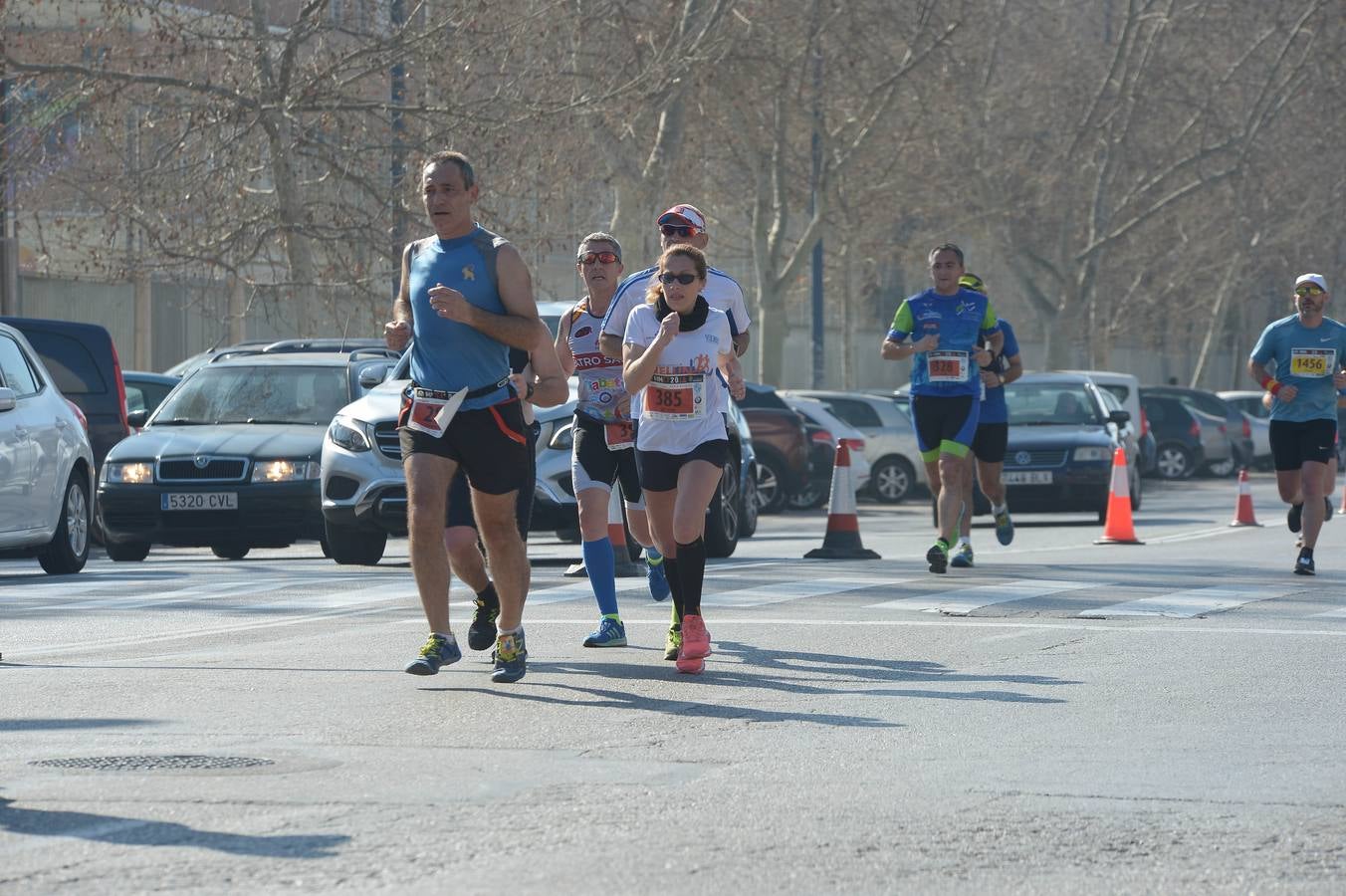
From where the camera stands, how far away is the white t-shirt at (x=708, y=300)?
33.5ft

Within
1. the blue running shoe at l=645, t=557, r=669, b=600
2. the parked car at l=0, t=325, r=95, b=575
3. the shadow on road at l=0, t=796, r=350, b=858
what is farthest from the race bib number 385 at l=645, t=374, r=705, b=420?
the parked car at l=0, t=325, r=95, b=575

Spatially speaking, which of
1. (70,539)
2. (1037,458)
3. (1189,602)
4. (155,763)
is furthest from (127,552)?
(155,763)

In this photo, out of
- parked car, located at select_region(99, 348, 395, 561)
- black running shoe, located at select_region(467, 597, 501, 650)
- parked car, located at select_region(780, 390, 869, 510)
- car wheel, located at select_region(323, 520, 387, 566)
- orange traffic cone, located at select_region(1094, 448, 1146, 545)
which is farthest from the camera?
parked car, located at select_region(780, 390, 869, 510)

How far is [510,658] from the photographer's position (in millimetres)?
8953

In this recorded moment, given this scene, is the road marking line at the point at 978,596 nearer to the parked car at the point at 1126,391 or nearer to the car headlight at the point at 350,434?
the car headlight at the point at 350,434

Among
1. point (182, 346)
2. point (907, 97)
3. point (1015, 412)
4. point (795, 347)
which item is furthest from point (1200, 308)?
point (1015, 412)

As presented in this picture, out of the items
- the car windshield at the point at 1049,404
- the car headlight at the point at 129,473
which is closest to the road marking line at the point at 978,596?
the car headlight at the point at 129,473

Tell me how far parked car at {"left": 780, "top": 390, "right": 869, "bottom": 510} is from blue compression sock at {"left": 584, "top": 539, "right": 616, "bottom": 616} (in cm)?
1727

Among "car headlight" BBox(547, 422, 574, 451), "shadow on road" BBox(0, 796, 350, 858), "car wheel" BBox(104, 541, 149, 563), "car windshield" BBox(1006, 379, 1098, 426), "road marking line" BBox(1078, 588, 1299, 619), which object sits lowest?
"shadow on road" BBox(0, 796, 350, 858)

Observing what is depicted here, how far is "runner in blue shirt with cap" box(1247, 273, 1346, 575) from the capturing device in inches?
614

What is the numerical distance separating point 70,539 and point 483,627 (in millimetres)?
6452

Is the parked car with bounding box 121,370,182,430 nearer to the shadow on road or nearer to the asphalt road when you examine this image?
the asphalt road

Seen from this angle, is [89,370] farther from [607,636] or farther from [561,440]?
[607,636]

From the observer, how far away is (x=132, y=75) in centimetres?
2639
